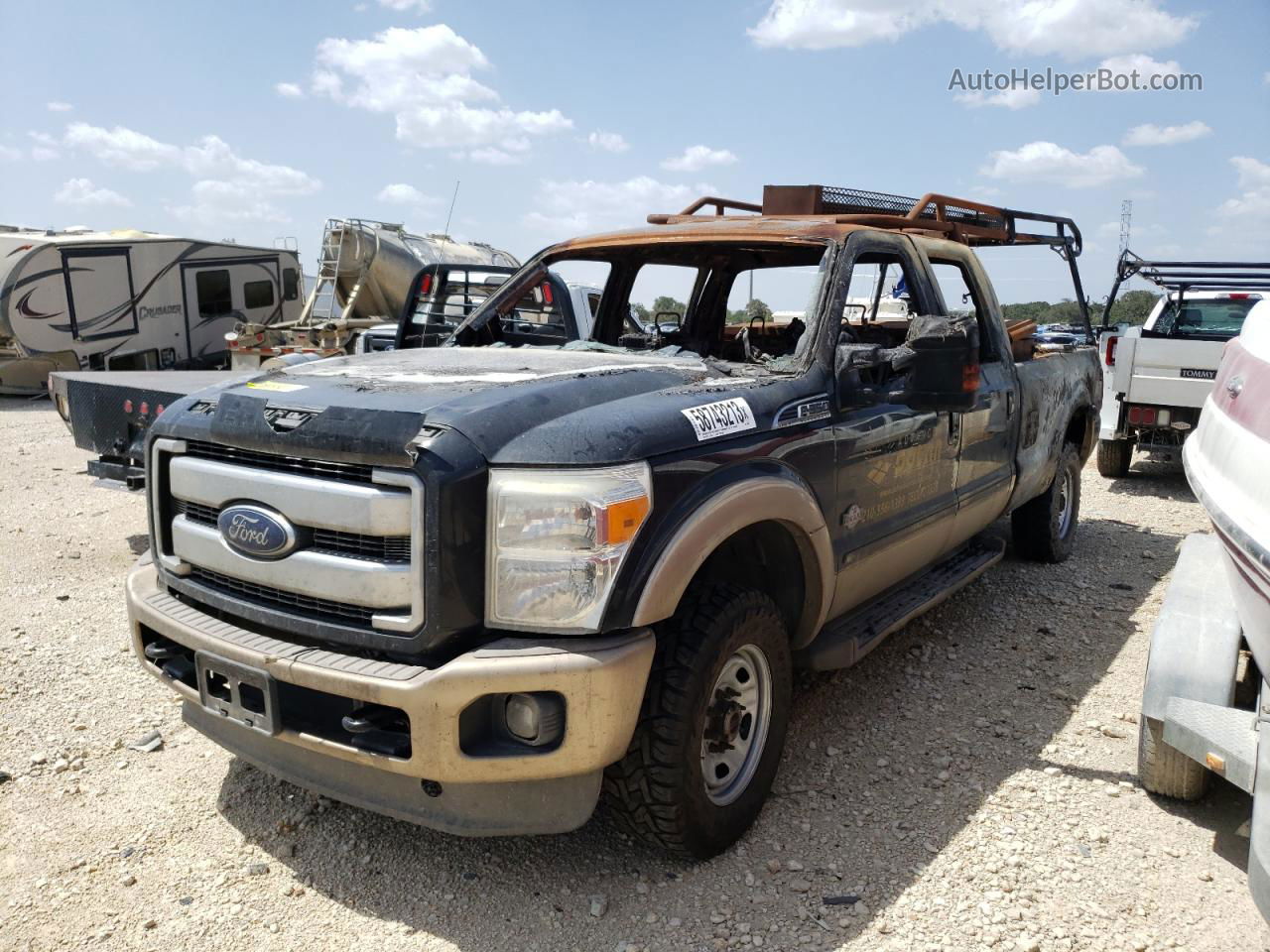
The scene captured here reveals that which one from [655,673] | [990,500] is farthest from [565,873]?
[990,500]

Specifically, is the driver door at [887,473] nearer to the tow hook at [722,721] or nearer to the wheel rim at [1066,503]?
the tow hook at [722,721]

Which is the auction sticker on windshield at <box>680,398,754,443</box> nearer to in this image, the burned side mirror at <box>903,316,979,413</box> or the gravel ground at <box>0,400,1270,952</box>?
the burned side mirror at <box>903,316,979,413</box>

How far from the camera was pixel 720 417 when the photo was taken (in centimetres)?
293

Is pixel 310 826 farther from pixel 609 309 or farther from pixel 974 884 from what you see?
pixel 609 309

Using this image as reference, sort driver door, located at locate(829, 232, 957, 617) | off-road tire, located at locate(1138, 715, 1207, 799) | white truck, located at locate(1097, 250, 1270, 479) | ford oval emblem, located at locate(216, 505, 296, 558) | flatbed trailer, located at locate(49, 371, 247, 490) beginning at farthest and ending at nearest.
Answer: white truck, located at locate(1097, 250, 1270, 479) < flatbed trailer, located at locate(49, 371, 247, 490) < driver door, located at locate(829, 232, 957, 617) < off-road tire, located at locate(1138, 715, 1207, 799) < ford oval emblem, located at locate(216, 505, 296, 558)

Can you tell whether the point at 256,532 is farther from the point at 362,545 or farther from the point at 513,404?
the point at 513,404

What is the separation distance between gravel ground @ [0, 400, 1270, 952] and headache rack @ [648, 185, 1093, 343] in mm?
2086

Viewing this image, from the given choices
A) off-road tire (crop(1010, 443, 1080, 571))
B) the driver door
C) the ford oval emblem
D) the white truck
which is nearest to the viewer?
the ford oval emblem

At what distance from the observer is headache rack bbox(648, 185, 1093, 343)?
4574 millimetres

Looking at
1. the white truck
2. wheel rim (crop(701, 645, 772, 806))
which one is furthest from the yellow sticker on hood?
the white truck

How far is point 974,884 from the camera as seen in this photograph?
292 centimetres

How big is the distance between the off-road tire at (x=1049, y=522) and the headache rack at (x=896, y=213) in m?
1.44

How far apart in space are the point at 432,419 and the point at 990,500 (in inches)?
127

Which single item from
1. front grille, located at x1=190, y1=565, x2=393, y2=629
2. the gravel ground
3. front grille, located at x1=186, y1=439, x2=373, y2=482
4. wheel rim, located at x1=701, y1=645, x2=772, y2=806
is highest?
front grille, located at x1=186, y1=439, x2=373, y2=482
